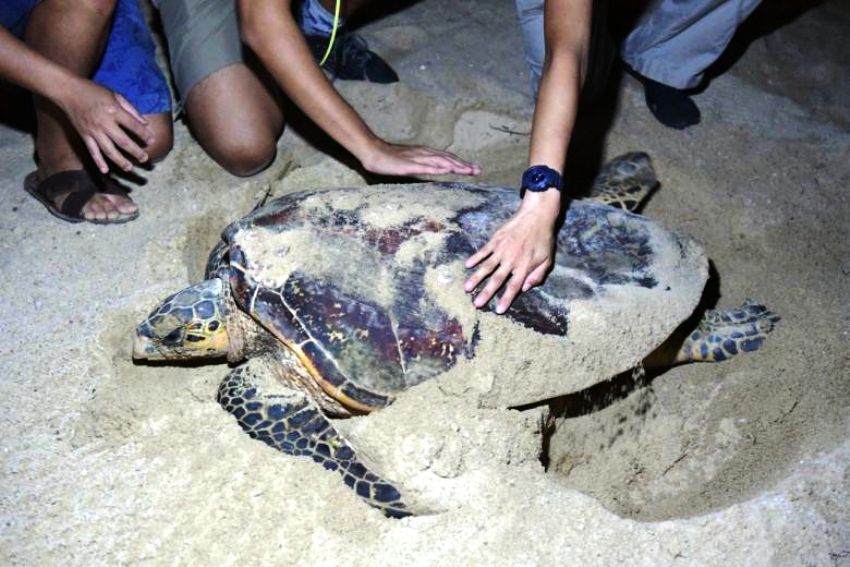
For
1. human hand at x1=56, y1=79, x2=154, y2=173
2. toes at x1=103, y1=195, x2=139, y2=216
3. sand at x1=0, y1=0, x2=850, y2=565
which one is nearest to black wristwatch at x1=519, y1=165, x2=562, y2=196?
sand at x1=0, y1=0, x2=850, y2=565

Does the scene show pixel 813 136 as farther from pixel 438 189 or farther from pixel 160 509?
pixel 160 509

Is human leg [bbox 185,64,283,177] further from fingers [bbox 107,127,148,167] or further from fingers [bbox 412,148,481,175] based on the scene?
fingers [bbox 412,148,481,175]

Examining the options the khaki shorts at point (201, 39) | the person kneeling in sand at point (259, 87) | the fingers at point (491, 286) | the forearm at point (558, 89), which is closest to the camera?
the fingers at point (491, 286)

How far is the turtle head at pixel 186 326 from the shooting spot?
1670mm

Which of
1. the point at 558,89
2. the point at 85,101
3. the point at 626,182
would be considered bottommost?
the point at 626,182

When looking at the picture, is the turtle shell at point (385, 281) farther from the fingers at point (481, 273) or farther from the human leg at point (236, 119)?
the human leg at point (236, 119)

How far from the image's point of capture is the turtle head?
167cm

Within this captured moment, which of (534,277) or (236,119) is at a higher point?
(534,277)

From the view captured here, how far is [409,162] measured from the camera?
6.68 feet

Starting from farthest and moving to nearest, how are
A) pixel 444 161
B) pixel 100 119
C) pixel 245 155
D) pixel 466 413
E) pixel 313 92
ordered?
pixel 245 155, pixel 444 161, pixel 313 92, pixel 100 119, pixel 466 413

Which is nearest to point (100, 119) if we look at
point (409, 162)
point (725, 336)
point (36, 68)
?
point (36, 68)

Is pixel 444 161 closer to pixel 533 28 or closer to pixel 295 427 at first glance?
pixel 533 28

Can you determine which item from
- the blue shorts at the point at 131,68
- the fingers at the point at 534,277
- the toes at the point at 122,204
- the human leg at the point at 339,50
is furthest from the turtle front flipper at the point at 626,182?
the blue shorts at the point at 131,68

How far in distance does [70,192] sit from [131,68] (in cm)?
56
